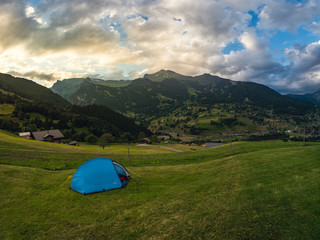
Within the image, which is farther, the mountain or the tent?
the mountain

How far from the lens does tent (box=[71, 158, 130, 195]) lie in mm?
14792

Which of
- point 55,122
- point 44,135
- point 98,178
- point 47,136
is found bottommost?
point 47,136

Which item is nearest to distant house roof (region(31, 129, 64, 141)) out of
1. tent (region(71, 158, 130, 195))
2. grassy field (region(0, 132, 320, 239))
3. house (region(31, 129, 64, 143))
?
house (region(31, 129, 64, 143))

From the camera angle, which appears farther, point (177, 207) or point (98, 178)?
point (98, 178)

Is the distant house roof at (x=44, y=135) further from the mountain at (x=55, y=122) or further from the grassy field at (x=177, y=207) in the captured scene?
the grassy field at (x=177, y=207)

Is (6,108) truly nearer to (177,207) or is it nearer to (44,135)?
(44,135)

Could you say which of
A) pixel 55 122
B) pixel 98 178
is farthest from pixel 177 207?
pixel 55 122

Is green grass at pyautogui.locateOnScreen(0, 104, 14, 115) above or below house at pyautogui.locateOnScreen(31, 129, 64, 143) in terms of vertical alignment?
above

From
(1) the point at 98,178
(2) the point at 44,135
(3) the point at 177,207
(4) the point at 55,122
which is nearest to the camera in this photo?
(3) the point at 177,207

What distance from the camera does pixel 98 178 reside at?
15320mm

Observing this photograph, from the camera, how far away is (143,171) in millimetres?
21000

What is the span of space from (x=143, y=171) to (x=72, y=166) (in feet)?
35.3

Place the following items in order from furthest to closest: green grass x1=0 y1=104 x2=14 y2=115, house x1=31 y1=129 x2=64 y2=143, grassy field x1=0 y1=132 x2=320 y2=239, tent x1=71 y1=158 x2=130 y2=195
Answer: green grass x1=0 y1=104 x2=14 y2=115, house x1=31 y1=129 x2=64 y2=143, tent x1=71 y1=158 x2=130 y2=195, grassy field x1=0 y1=132 x2=320 y2=239

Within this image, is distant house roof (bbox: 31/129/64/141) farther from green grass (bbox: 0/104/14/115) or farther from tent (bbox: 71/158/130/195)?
tent (bbox: 71/158/130/195)
